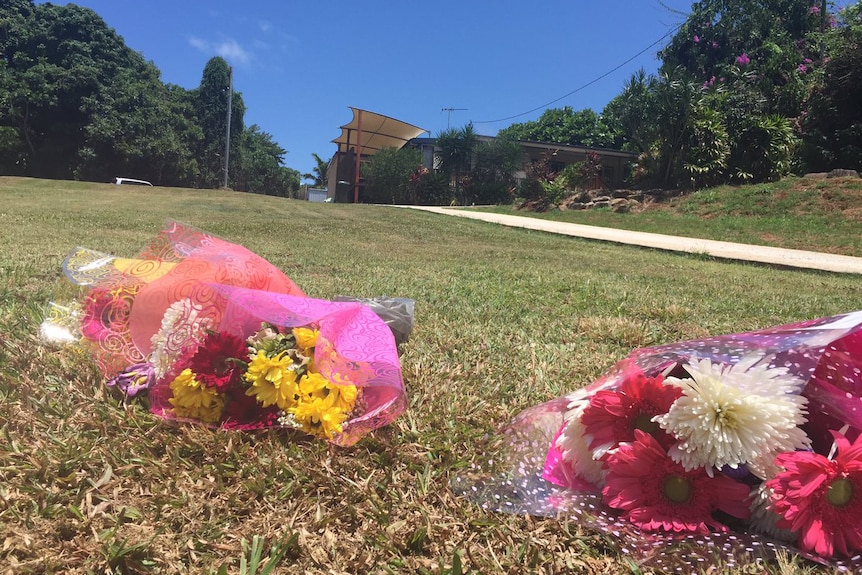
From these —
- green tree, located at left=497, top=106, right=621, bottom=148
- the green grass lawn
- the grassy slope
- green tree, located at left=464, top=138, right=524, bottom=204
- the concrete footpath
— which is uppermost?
green tree, located at left=497, top=106, right=621, bottom=148

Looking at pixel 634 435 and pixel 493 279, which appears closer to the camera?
pixel 634 435

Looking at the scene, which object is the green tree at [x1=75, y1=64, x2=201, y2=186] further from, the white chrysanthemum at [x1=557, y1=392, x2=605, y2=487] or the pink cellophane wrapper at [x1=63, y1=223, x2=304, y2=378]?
the white chrysanthemum at [x1=557, y1=392, x2=605, y2=487]

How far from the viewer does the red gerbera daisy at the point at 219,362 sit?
4.91ft

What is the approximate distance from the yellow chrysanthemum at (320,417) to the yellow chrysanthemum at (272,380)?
4cm

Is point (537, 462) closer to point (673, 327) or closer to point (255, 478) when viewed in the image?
point (255, 478)

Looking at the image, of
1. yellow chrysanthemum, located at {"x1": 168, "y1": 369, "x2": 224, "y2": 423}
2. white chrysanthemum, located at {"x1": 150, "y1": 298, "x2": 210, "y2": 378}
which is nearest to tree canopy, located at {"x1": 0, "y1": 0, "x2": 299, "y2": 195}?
white chrysanthemum, located at {"x1": 150, "y1": 298, "x2": 210, "y2": 378}

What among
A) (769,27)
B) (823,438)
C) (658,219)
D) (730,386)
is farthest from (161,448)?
(769,27)

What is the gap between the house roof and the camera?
83.3ft

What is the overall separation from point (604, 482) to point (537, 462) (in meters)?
0.19

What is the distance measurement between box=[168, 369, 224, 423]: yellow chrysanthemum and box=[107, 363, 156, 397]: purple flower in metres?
0.18

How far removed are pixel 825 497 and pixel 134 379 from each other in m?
1.88

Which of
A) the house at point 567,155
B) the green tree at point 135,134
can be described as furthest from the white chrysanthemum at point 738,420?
the green tree at point 135,134

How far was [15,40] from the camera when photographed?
28.9m

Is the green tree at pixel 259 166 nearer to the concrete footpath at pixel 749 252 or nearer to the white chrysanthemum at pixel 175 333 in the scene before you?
the concrete footpath at pixel 749 252
